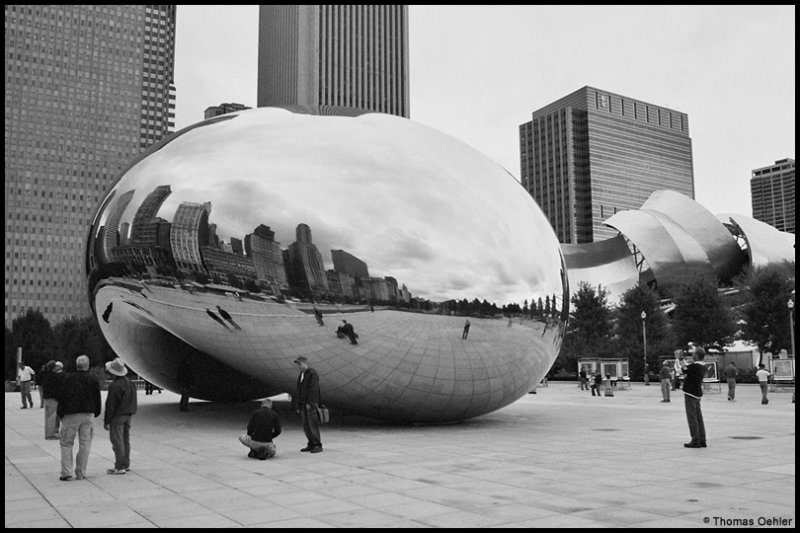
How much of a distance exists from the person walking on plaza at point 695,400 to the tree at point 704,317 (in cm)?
4405

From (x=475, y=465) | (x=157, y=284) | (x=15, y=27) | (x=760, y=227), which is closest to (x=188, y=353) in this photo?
(x=157, y=284)

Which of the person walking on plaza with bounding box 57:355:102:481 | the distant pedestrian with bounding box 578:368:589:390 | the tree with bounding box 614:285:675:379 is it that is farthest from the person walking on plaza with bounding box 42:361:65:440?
the tree with bounding box 614:285:675:379

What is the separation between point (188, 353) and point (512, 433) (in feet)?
21.9

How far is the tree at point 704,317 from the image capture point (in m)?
51.7

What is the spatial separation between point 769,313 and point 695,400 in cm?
4203

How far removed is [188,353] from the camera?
1498 cm

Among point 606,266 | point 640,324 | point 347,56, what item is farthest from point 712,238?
Answer: point 347,56

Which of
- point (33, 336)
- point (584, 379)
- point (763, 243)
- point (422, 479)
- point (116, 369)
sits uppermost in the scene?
point (763, 243)

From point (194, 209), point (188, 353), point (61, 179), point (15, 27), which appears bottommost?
point (188, 353)

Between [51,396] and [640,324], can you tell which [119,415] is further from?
[640,324]

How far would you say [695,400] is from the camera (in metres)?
10.6

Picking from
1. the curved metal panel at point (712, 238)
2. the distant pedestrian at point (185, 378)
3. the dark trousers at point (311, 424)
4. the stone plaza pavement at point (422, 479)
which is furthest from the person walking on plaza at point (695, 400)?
the curved metal panel at point (712, 238)

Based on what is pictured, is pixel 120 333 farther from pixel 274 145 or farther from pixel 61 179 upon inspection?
pixel 61 179

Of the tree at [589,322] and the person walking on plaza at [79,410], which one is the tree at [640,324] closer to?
the tree at [589,322]
